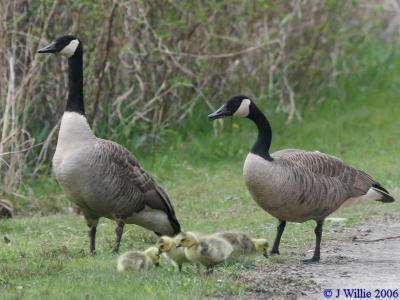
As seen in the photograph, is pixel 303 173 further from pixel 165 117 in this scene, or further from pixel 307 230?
pixel 165 117

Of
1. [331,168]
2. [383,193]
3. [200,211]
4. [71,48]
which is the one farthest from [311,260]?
[200,211]

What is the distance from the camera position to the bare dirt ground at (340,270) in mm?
7277

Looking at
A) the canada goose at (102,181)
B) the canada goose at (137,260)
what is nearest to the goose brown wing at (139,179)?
the canada goose at (102,181)

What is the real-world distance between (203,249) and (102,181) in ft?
6.57

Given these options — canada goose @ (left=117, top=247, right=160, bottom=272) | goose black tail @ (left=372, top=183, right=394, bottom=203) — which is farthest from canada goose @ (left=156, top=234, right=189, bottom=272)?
goose black tail @ (left=372, top=183, right=394, bottom=203)

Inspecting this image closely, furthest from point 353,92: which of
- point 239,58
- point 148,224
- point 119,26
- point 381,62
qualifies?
point 148,224

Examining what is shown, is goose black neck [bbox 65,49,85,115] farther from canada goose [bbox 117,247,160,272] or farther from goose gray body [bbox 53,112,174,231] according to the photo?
canada goose [bbox 117,247,160,272]

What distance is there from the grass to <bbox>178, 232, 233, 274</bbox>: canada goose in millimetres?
138

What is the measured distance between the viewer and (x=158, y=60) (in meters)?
15.1

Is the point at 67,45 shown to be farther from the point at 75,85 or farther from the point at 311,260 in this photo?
the point at 311,260

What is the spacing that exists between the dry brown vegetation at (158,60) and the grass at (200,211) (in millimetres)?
497

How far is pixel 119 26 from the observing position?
1442 cm

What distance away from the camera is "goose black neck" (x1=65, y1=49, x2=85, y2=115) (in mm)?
9680

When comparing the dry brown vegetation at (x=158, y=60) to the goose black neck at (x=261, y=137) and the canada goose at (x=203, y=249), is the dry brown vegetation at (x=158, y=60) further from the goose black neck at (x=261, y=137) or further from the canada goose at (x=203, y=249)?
the canada goose at (x=203, y=249)
